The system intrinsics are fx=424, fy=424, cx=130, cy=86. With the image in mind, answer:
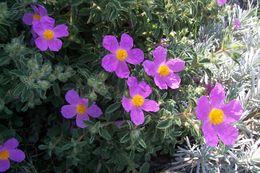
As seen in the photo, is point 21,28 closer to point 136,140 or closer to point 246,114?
point 136,140

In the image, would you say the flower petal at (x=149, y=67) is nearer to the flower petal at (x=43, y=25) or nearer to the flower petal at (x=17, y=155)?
the flower petal at (x=43, y=25)

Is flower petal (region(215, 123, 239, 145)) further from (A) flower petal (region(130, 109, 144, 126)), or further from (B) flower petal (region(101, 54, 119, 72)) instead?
(B) flower petal (region(101, 54, 119, 72))

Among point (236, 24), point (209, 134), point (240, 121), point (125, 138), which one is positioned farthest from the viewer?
point (236, 24)

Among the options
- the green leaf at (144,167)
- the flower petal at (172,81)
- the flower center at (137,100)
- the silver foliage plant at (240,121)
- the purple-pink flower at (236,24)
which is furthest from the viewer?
the purple-pink flower at (236,24)

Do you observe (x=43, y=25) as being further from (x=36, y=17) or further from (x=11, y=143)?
(x=11, y=143)

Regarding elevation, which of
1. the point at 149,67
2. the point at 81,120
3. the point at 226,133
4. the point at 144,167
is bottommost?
the point at 144,167

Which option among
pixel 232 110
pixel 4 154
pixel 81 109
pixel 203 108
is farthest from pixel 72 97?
pixel 232 110

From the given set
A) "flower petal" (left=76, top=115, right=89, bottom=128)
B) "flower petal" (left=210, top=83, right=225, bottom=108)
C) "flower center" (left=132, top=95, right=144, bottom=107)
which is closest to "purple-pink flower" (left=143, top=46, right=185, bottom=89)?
"flower center" (left=132, top=95, right=144, bottom=107)

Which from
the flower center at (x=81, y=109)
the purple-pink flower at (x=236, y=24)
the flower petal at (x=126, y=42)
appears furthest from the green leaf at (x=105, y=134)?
the purple-pink flower at (x=236, y=24)
